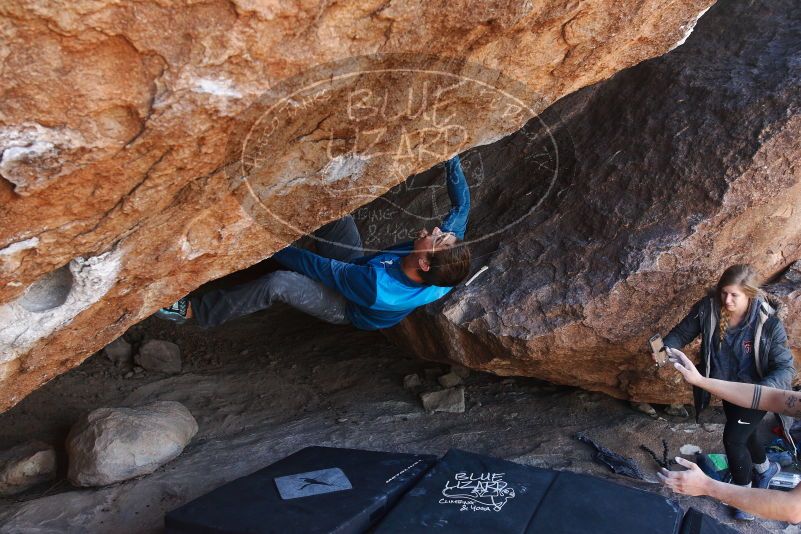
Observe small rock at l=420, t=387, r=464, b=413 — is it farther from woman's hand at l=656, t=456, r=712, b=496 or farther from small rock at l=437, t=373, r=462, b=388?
woman's hand at l=656, t=456, r=712, b=496

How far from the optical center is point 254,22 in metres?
1.95

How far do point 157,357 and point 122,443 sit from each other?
1128 mm

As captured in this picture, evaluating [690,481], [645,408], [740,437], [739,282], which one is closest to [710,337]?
[739,282]

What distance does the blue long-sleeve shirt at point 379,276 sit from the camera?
10.9 feet

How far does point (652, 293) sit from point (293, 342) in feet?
7.92

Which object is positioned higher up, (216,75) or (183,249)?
(216,75)

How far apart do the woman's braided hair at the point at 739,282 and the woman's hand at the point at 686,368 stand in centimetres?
40

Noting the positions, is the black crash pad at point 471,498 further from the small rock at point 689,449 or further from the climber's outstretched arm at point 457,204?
the small rock at point 689,449

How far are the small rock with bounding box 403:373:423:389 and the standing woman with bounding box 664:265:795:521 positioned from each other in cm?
167

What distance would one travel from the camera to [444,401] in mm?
4230

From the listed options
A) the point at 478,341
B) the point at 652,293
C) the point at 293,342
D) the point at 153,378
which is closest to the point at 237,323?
the point at 293,342

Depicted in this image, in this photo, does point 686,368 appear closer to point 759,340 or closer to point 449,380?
Answer: point 759,340

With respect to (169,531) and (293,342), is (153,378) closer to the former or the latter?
(293,342)

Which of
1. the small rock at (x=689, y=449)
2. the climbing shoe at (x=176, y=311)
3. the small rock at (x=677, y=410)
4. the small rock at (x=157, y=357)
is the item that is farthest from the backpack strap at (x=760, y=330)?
the small rock at (x=157, y=357)
